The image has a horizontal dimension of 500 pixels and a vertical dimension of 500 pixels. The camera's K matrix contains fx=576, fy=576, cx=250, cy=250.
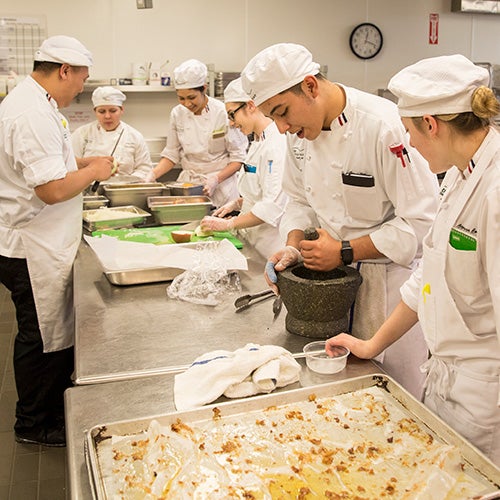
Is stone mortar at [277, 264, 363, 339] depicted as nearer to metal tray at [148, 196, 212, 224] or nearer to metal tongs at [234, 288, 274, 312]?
metal tongs at [234, 288, 274, 312]

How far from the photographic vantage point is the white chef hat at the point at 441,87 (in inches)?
49.9

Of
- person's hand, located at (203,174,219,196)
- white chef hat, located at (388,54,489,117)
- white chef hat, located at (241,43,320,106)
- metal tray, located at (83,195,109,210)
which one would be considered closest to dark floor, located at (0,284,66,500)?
metal tray, located at (83,195,109,210)

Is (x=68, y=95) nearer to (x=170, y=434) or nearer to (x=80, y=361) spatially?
(x=80, y=361)

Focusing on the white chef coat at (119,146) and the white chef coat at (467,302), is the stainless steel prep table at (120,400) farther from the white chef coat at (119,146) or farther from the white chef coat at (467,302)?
the white chef coat at (119,146)

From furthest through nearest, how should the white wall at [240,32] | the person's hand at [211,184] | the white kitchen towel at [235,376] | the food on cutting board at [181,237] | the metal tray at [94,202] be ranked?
the white wall at [240,32]
the person's hand at [211,184]
the metal tray at [94,202]
the food on cutting board at [181,237]
the white kitchen towel at [235,376]

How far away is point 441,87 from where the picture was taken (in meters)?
1.28

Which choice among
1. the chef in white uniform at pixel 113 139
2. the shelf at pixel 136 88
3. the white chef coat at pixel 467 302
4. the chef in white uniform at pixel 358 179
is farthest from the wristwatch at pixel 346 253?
the shelf at pixel 136 88

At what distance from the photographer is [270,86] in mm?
1844

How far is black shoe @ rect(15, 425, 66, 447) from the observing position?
2.96m

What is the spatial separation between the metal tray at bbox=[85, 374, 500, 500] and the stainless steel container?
9.05 feet

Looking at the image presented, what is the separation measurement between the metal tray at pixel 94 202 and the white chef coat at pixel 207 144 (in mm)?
1065

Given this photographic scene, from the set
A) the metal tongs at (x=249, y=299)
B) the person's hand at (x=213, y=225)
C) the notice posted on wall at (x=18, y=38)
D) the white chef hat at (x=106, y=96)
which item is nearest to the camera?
the metal tongs at (x=249, y=299)

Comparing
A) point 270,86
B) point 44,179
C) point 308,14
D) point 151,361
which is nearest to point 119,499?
point 151,361

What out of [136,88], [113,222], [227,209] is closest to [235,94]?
[227,209]
